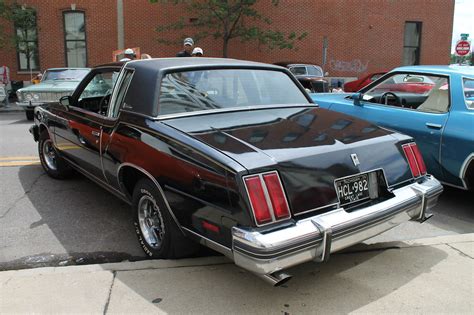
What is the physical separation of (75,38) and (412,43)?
17390mm

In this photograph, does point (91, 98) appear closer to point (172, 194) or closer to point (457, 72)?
point (172, 194)

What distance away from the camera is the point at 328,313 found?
9.30 ft

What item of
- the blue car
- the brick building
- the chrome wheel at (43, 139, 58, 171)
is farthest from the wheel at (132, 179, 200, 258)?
the brick building

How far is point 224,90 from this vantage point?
12.8ft

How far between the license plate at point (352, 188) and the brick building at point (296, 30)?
16.1 metres

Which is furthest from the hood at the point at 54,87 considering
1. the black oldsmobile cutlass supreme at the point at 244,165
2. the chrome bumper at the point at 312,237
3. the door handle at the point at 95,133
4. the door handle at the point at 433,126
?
the chrome bumper at the point at 312,237

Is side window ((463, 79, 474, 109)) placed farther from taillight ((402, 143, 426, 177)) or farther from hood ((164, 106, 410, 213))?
hood ((164, 106, 410, 213))

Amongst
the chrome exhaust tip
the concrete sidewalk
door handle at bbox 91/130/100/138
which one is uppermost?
door handle at bbox 91/130/100/138

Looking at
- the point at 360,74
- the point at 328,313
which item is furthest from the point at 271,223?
the point at 360,74

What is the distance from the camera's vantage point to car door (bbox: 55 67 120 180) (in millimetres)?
4223

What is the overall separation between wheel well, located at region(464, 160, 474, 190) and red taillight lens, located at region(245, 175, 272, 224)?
296cm

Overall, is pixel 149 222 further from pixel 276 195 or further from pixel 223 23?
pixel 223 23

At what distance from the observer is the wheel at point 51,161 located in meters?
5.77

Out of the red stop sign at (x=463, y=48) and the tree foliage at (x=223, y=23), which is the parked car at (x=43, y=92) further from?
the red stop sign at (x=463, y=48)
